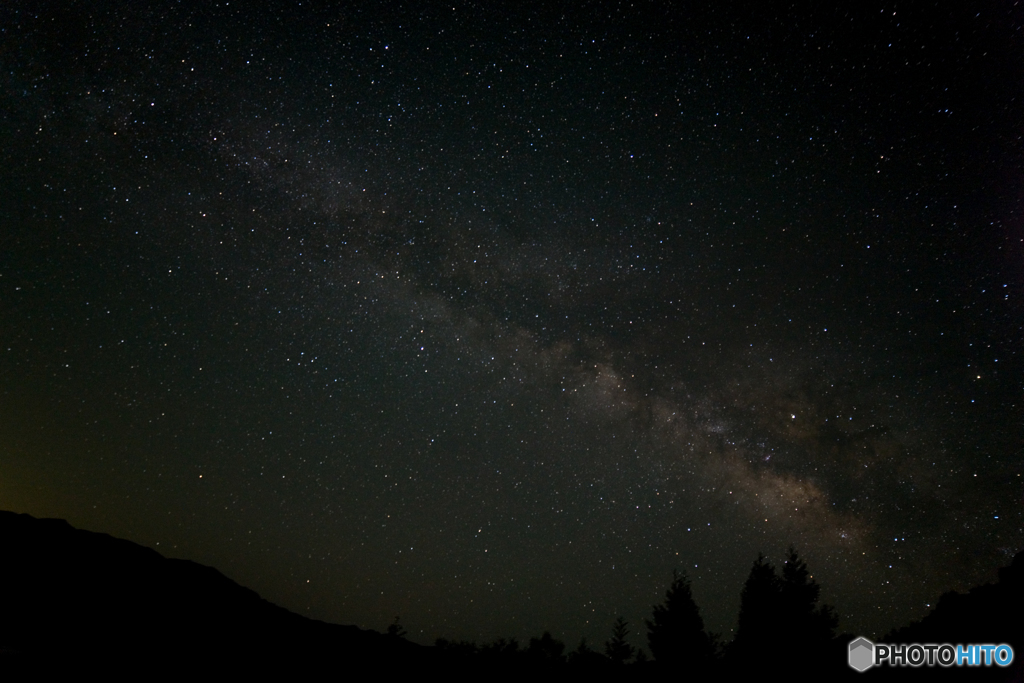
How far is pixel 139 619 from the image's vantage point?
16531mm

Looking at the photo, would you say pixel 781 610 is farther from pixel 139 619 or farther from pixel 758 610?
pixel 139 619

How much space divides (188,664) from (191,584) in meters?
9.91

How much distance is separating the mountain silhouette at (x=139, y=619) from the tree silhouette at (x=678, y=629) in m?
12.6

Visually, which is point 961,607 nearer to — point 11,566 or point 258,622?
point 258,622

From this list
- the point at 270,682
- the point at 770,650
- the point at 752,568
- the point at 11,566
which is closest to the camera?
the point at 270,682

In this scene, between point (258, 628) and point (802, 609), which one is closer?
point (258, 628)

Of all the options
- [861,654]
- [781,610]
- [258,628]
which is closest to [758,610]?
[781,610]

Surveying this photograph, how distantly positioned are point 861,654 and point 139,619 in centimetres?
1985

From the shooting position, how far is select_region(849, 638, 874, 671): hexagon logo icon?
11.5 meters

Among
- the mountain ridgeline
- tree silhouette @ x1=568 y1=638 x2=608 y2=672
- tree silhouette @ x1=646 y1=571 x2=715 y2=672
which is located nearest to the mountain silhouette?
the mountain ridgeline

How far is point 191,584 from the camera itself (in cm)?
2177

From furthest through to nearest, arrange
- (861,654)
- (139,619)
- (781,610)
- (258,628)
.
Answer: (781,610)
(258,628)
(139,619)
(861,654)

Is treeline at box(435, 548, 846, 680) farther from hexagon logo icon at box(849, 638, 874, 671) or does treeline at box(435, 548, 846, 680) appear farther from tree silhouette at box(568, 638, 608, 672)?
hexagon logo icon at box(849, 638, 874, 671)

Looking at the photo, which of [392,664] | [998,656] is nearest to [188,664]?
[392,664]
